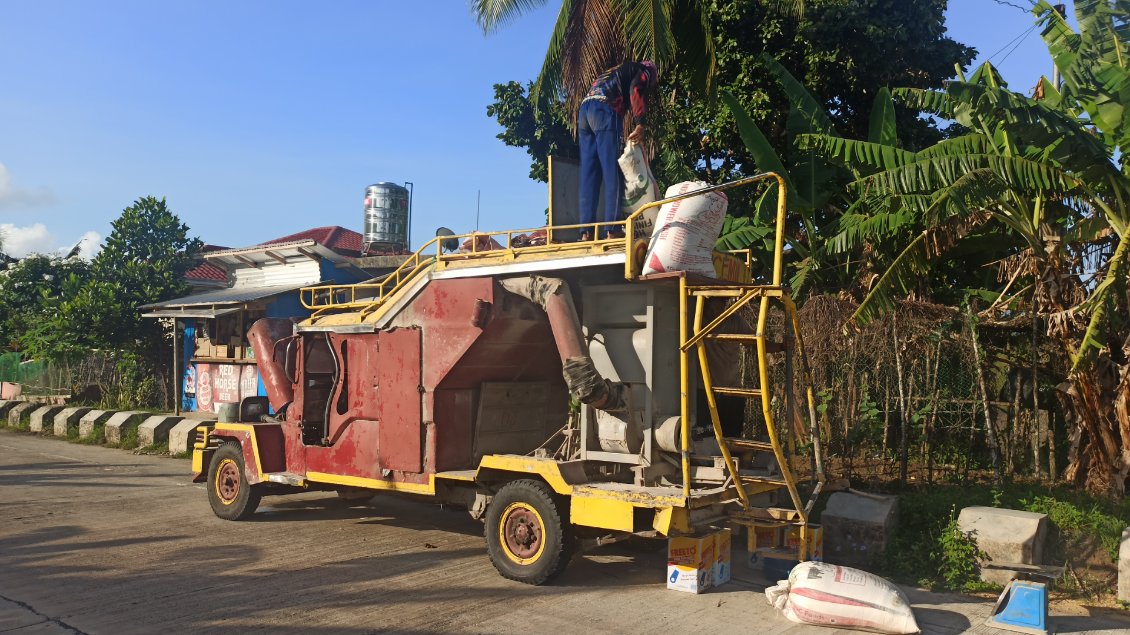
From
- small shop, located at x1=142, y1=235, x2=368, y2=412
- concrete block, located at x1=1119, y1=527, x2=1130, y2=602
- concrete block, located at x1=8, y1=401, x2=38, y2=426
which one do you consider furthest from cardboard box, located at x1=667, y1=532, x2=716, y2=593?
concrete block, located at x1=8, y1=401, x2=38, y2=426

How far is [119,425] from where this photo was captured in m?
18.3

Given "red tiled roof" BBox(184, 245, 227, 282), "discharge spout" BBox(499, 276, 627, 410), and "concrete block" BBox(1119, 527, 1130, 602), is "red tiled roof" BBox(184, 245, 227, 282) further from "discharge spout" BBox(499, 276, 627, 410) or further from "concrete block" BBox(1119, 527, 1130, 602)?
"concrete block" BBox(1119, 527, 1130, 602)

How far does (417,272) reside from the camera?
887 centimetres

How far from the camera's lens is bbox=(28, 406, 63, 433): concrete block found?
2125 cm

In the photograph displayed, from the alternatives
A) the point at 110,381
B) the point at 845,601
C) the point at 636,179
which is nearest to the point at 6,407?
the point at 110,381

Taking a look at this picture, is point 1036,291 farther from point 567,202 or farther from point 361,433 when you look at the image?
point 361,433

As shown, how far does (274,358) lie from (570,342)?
15.1 feet

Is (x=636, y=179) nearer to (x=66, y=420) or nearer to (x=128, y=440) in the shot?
(x=128, y=440)

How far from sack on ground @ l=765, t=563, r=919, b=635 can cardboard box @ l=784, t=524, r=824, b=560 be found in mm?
758

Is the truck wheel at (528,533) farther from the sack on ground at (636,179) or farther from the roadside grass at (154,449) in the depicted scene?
the roadside grass at (154,449)

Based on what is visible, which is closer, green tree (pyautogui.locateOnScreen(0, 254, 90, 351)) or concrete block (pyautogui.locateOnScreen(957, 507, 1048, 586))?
concrete block (pyautogui.locateOnScreen(957, 507, 1048, 586))

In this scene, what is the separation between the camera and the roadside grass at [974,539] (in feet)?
24.4

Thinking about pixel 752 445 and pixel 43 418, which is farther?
pixel 43 418

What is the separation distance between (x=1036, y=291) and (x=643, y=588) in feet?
18.2
